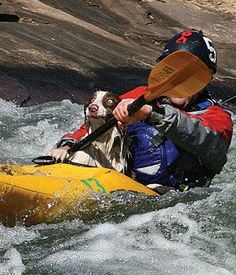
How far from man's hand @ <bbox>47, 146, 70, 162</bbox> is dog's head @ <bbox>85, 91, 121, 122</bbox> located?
12.1 inches

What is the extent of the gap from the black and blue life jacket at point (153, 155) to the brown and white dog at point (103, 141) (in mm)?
99

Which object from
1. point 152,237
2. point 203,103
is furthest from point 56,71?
point 152,237

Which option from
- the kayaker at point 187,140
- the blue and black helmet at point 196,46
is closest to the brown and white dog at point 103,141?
the kayaker at point 187,140

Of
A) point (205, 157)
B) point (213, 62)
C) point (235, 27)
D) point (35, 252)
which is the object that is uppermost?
point (213, 62)

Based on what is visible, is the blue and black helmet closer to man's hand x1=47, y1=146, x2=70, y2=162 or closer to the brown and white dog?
the brown and white dog

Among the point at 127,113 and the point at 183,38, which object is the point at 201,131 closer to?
the point at 127,113

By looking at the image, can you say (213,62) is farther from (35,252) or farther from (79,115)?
(79,115)

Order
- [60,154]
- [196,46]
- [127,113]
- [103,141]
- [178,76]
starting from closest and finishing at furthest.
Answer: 1. [127,113]
2. [178,76]
3. [196,46]
4. [103,141]
5. [60,154]

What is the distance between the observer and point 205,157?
13.1 feet

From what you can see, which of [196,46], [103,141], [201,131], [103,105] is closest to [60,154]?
[103,141]

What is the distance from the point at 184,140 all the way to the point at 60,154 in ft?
2.56

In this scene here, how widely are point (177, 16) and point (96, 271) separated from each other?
11048 millimetres

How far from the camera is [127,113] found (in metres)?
3.68

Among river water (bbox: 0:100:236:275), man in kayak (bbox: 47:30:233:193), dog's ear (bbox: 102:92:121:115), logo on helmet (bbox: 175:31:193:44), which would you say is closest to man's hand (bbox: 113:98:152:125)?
man in kayak (bbox: 47:30:233:193)
